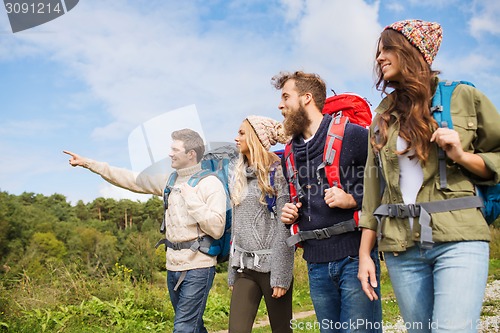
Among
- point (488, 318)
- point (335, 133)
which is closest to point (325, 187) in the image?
point (335, 133)

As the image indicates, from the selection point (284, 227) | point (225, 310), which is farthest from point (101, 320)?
point (284, 227)

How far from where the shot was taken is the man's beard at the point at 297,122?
11.8 feet

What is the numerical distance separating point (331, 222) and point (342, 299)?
1.56 ft

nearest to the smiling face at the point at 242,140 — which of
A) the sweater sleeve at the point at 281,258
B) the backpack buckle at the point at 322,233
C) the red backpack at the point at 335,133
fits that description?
the sweater sleeve at the point at 281,258

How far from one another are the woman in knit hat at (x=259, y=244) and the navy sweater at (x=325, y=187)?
521mm

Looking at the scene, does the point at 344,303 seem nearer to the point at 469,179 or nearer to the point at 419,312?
the point at 419,312

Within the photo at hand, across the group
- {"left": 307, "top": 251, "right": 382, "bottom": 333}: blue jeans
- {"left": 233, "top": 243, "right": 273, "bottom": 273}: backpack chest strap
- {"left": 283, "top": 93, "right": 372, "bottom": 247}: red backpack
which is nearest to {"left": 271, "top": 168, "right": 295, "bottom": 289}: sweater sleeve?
{"left": 233, "top": 243, "right": 273, "bottom": 273}: backpack chest strap

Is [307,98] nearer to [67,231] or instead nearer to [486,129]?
[486,129]

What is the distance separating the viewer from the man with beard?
3.10 metres

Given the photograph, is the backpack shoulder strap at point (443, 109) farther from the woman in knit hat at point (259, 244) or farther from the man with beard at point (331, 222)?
the woman in knit hat at point (259, 244)

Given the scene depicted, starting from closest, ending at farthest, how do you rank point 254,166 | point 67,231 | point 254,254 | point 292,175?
point 292,175
point 254,254
point 254,166
point 67,231

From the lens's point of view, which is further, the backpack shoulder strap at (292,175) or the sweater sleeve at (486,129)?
the backpack shoulder strap at (292,175)

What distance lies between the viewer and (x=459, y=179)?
238 centimetres

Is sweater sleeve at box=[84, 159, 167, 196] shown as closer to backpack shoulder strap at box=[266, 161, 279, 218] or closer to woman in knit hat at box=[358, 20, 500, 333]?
backpack shoulder strap at box=[266, 161, 279, 218]
